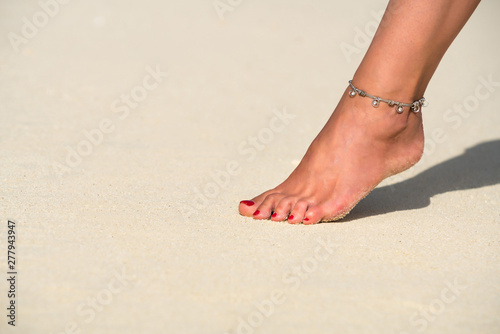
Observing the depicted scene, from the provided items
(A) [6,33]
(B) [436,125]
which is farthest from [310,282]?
(A) [6,33]

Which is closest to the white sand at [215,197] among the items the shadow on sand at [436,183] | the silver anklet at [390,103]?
the shadow on sand at [436,183]

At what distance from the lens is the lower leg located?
175cm

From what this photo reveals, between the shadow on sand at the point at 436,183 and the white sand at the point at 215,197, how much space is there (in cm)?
1

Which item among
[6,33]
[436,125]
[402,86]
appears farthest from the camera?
[6,33]

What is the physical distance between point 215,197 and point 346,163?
0.43 meters

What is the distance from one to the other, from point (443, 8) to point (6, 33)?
3170 millimetres

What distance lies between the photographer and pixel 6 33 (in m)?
4.02

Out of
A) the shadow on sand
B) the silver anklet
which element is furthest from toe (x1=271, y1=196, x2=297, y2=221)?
the silver anklet

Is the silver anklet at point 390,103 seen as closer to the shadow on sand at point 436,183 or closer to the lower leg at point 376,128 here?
the lower leg at point 376,128

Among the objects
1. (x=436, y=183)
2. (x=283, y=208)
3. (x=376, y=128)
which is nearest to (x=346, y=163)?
(x=376, y=128)

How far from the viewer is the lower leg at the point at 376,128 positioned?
68.9 inches

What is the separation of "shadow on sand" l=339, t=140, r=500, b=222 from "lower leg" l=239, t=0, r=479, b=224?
123mm

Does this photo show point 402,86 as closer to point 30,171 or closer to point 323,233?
point 323,233

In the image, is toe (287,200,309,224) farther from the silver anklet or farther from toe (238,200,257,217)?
the silver anklet
